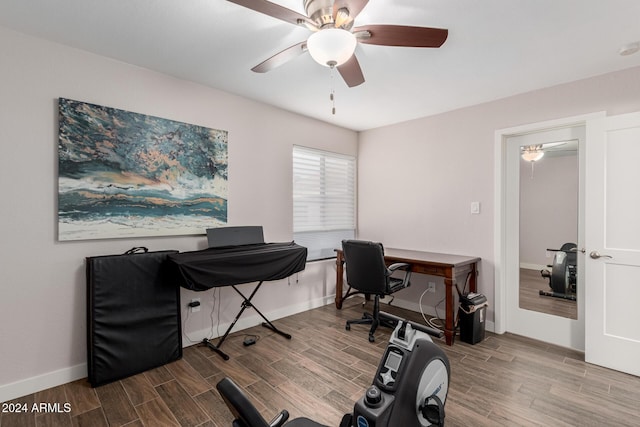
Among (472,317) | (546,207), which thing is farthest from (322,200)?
(546,207)

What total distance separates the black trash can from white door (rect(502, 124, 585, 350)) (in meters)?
0.48

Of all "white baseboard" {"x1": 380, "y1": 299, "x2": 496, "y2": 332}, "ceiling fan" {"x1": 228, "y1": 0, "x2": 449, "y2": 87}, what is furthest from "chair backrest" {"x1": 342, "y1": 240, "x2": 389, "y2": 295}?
"ceiling fan" {"x1": 228, "y1": 0, "x2": 449, "y2": 87}

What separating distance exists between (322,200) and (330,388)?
99.4 inches

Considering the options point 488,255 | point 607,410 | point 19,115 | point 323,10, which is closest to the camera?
point 323,10

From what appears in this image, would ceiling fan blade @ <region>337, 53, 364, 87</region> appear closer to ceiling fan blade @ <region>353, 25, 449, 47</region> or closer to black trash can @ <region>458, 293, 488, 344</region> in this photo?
ceiling fan blade @ <region>353, 25, 449, 47</region>

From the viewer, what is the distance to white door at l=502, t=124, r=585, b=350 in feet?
9.56

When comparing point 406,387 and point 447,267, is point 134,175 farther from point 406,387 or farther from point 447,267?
point 447,267

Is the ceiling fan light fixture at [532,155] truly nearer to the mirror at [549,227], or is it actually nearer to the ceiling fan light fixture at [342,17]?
the mirror at [549,227]

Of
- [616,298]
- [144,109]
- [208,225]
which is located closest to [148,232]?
[208,225]

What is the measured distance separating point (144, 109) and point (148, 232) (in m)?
1.10

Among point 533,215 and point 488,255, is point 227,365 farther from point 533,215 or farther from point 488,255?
point 533,215

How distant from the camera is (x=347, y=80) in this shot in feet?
7.48

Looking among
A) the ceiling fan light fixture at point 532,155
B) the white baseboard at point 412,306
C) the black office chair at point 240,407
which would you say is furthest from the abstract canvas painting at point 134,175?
the ceiling fan light fixture at point 532,155

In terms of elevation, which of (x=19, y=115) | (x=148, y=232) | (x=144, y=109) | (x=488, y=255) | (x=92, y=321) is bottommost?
(x=92, y=321)
